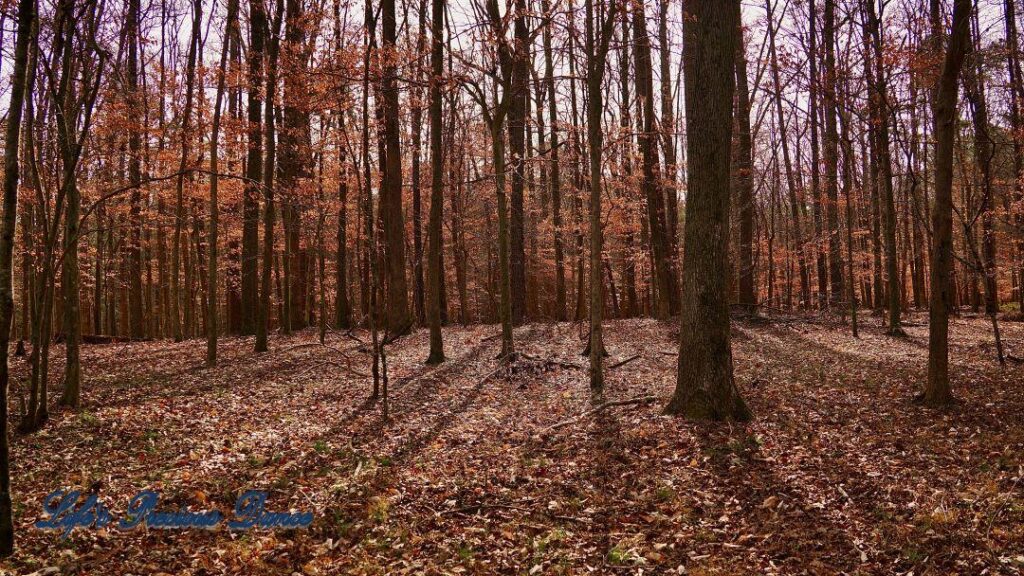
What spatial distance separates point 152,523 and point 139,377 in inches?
265

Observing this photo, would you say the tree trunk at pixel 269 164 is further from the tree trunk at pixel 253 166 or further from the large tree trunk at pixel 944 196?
the large tree trunk at pixel 944 196

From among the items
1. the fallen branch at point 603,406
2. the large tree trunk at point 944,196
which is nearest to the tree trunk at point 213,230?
the fallen branch at point 603,406

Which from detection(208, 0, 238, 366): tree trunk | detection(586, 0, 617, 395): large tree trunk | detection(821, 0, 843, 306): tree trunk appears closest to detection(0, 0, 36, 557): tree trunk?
detection(586, 0, 617, 395): large tree trunk

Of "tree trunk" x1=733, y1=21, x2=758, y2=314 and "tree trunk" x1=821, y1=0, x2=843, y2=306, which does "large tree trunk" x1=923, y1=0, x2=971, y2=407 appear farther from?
"tree trunk" x1=733, y1=21, x2=758, y2=314

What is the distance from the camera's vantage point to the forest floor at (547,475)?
13.7ft

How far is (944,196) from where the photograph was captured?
6848 mm

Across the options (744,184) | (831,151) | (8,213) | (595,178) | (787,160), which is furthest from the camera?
(787,160)

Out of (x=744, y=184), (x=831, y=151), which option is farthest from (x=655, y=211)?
(x=831, y=151)

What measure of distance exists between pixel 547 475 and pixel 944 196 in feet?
20.0

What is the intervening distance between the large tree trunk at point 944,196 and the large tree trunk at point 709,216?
2615 mm

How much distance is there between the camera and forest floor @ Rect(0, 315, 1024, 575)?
13.7 ft

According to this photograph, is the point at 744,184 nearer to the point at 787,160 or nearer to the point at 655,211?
the point at 655,211

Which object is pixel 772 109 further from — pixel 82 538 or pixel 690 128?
pixel 82 538

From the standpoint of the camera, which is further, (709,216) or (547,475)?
(709,216)
